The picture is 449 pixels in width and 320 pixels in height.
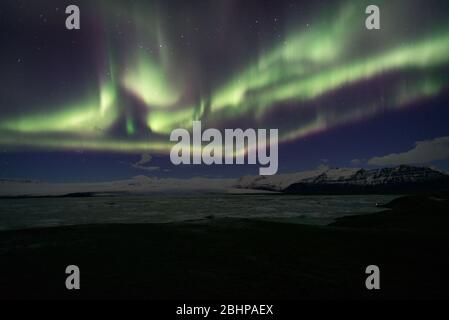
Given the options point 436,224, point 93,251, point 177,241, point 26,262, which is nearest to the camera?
point 26,262

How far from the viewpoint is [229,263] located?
13.9 m

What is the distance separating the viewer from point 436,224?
79.1ft

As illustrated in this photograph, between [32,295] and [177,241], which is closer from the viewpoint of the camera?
[32,295]

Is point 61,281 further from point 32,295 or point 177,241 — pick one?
point 177,241

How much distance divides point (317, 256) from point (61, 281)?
10.2 m

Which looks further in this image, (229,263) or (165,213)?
(165,213)

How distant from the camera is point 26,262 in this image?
45.9 ft

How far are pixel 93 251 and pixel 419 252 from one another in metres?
15.2

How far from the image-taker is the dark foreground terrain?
1067 cm

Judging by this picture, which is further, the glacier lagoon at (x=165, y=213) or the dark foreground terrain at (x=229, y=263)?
the glacier lagoon at (x=165, y=213)

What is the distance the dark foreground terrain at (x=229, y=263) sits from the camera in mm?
10672

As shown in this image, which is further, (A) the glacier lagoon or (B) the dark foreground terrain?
(A) the glacier lagoon
